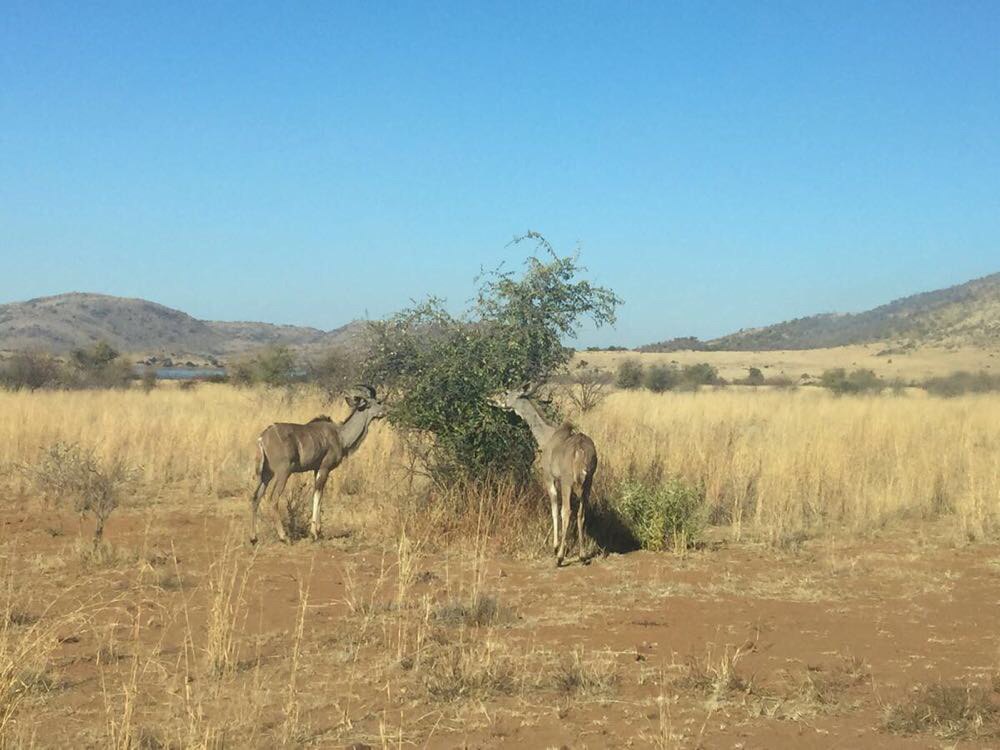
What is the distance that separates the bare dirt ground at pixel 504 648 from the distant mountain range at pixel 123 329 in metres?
98.4

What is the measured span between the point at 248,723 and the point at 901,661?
5088 millimetres

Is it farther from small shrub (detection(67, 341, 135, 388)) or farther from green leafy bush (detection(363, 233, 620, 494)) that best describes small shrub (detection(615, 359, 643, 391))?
green leafy bush (detection(363, 233, 620, 494))

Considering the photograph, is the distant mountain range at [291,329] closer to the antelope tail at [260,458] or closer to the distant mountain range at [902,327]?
the distant mountain range at [902,327]

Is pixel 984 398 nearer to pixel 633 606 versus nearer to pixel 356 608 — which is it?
pixel 633 606

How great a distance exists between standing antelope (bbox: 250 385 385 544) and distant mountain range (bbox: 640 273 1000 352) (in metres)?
55.7

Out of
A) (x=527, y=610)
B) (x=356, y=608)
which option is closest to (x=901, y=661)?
(x=527, y=610)

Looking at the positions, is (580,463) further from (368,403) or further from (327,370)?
(327,370)

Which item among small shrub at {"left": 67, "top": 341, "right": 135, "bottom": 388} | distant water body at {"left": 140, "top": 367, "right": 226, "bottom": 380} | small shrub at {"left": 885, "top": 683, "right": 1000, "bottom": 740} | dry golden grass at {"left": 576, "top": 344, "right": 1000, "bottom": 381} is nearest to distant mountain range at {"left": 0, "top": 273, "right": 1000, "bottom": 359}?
dry golden grass at {"left": 576, "top": 344, "right": 1000, "bottom": 381}

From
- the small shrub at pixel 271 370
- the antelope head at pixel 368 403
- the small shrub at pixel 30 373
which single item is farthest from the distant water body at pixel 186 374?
the antelope head at pixel 368 403

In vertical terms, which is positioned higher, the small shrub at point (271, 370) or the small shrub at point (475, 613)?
the small shrub at point (271, 370)

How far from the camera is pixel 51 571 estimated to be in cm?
1025

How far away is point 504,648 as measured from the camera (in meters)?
7.53

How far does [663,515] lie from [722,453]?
535cm

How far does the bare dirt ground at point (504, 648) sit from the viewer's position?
5.96m
